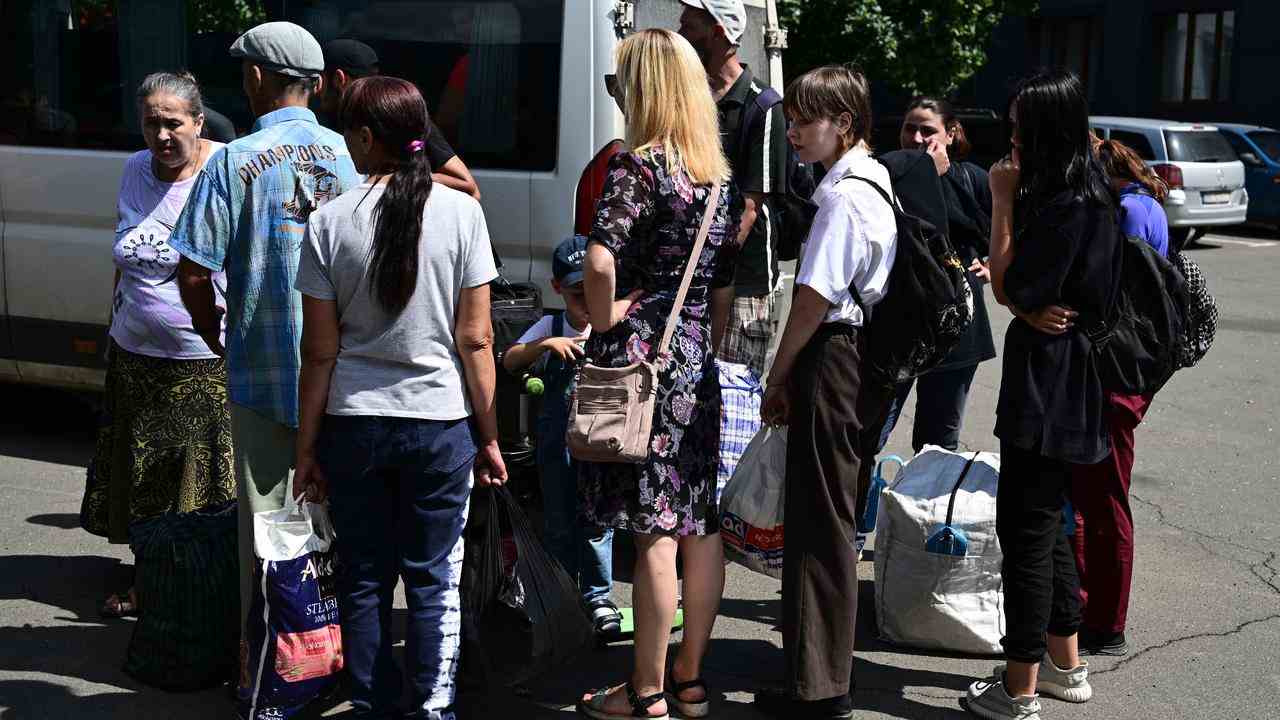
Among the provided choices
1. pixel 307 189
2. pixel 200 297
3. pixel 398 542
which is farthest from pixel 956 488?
pixel 200 297

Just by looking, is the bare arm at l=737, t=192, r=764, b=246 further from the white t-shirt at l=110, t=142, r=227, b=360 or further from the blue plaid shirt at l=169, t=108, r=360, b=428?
the white t-shirt at l=110, t=142, r=227, b=360

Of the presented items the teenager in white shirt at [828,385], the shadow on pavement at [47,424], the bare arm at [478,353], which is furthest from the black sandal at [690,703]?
the shadow on pavement at [47,424]

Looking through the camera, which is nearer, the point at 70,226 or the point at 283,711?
the point at 283,711

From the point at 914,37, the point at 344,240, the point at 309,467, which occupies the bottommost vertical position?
the point at 309,467

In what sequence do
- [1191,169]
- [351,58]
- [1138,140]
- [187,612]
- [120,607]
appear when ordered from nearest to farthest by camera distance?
[187,612] < [120,607] < [351,58] < [1191,169] < [1138,140]

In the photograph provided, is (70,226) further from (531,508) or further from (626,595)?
(626,595)

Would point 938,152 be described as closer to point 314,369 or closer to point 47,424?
point 314,369

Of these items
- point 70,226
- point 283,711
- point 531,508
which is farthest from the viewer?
point 70,226

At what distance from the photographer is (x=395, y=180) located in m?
3.43

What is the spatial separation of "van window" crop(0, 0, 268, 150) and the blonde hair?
3.18 meters

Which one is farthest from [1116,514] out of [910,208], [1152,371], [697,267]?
[697,267]

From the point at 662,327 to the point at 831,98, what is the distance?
30.9 inches

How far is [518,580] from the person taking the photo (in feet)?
12.7

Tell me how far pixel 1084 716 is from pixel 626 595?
5.61 feet
